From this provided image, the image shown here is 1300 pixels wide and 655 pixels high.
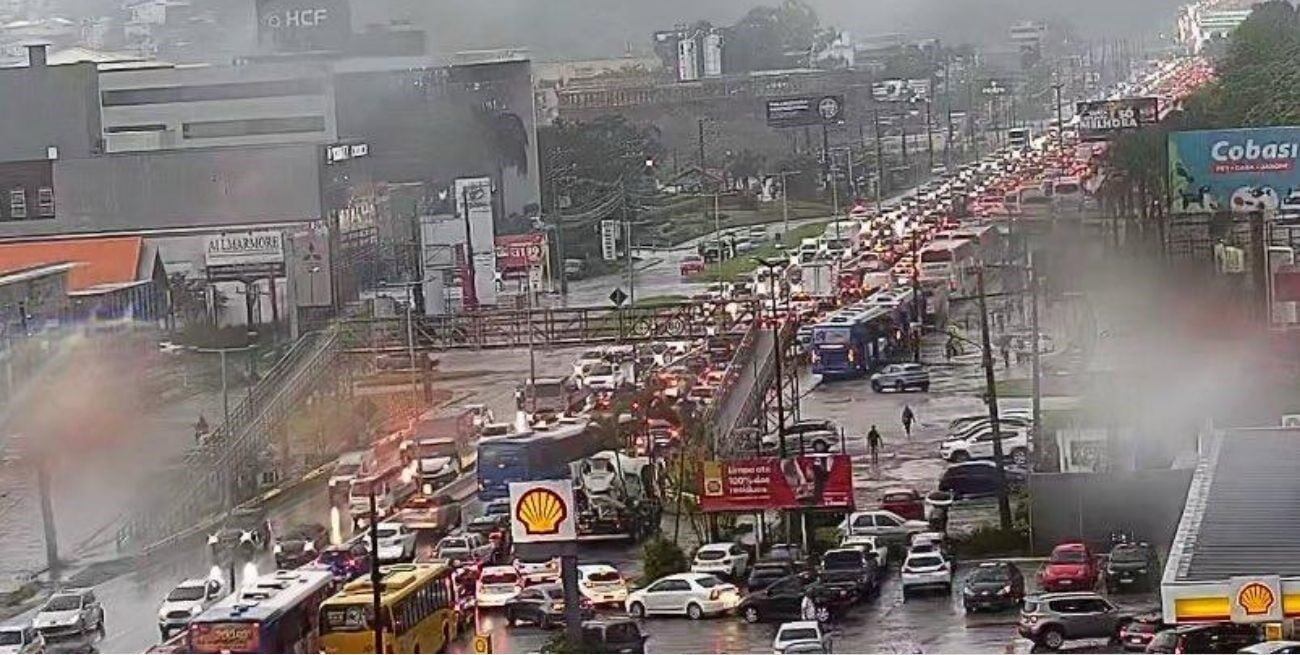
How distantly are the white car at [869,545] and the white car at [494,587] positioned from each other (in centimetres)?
70

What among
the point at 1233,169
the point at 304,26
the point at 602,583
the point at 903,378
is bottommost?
the point at 602,583

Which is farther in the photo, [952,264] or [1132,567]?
[952,264]

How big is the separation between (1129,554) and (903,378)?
613mm

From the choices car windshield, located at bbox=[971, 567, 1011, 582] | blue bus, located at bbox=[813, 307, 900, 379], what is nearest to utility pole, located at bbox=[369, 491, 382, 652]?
blue bus, located at bbox=[813, 307, 900, 379]

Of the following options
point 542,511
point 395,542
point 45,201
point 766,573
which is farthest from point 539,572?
point 45,201

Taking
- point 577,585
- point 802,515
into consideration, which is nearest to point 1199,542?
point 802,515

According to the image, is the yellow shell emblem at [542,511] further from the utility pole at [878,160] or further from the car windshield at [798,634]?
the utility pole at [878,160]

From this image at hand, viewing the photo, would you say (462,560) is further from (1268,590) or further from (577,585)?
(1268,590)

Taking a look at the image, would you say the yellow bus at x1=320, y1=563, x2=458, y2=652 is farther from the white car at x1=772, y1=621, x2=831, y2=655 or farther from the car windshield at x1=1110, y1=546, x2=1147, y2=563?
the car windshield at x1=1110, y1=546, x2=1147, y2=563

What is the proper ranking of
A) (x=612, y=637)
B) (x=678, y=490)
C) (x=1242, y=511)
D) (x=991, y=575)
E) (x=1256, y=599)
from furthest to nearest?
(x=678, y=490) < (x=612, y=637) < (x=991, y=575) < (x=1242, y=511) < (x=1256, y=599)

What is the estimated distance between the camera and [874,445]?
19.1ft

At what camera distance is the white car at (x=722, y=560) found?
580 centimetres

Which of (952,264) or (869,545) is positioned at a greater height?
(952,264)

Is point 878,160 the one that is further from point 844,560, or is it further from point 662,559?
point 662,559
